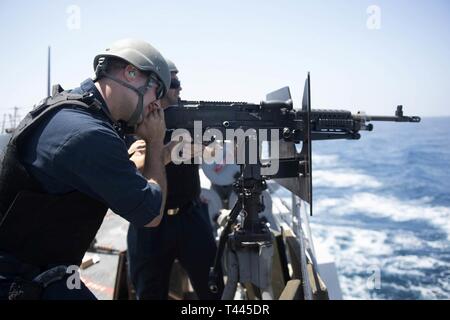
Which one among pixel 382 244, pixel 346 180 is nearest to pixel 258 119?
pixel 382 244

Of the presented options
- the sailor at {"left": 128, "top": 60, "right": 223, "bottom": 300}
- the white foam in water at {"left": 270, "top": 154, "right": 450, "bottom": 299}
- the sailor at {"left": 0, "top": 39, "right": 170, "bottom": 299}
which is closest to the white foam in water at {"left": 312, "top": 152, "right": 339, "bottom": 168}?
the white foam in water at {"left": 270, "top": 154, "right": 450, "bottom": 299}

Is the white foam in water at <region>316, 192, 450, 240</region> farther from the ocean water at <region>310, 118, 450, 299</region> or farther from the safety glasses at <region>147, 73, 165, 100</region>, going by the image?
the safety glasses at <region>147, 73, 165, 100</region>

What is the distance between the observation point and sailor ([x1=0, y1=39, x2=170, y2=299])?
1.61 meters

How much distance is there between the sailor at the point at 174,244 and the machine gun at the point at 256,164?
55 centimetres

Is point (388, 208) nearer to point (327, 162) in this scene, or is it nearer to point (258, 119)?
point (258, 119)

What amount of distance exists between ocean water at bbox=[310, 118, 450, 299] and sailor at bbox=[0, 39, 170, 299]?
245 cm

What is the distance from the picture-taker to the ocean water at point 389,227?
8688 mm

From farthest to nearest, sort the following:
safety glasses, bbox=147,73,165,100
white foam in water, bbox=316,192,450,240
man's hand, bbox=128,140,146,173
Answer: white foam in water, bbox=316,192,450,240 < man's hand, bbox=128,140,146,173 < safety glasses, bbox=147,73,165,100

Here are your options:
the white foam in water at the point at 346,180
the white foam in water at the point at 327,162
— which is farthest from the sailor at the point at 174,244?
the white foam in water at the point at 327,162

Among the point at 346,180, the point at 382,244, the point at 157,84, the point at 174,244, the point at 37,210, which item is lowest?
the point at 382,244

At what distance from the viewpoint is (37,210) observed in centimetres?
169

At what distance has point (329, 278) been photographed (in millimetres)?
4652

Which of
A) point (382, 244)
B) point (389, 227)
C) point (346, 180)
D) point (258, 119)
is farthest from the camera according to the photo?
point (346, 180)

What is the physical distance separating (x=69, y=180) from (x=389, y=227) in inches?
539
